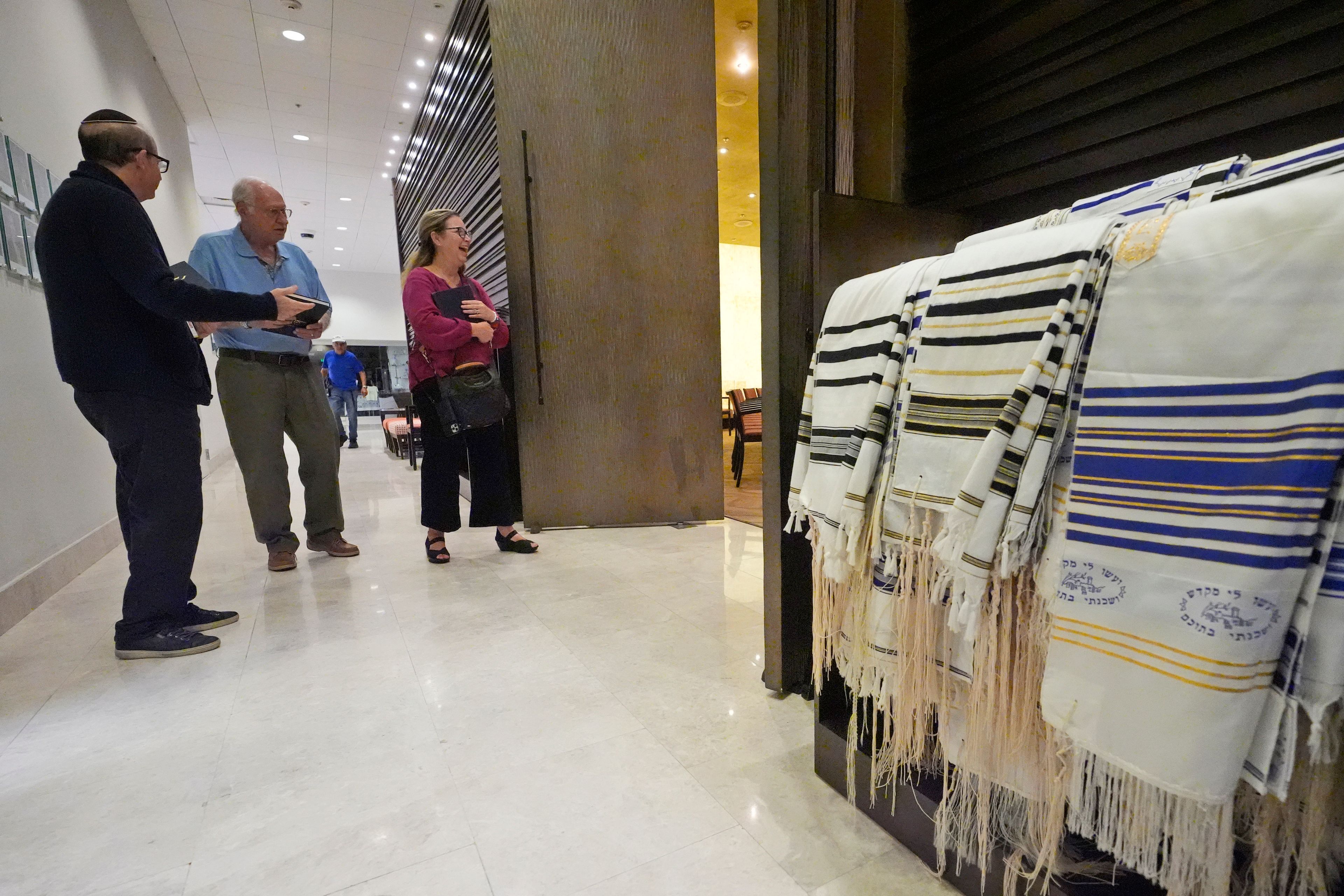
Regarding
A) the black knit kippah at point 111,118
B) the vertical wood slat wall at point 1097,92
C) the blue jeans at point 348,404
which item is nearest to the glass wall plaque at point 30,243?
the black knit kippah at point 111,118

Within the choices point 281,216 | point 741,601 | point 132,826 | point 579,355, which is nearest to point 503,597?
point 741,601

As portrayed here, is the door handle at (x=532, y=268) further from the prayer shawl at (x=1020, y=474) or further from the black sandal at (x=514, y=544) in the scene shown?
the prayer shawl at (x=1020, y=474)

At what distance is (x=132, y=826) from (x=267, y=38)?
607 cm

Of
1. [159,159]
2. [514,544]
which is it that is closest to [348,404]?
[514,544]

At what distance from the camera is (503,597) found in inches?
84.6

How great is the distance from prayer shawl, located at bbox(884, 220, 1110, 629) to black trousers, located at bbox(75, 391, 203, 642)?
1.91 meters

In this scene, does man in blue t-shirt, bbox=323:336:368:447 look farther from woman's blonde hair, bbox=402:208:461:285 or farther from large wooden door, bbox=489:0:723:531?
woman's blonde hair, bbox=402:208:461:285

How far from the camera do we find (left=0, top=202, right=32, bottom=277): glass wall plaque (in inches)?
88.7

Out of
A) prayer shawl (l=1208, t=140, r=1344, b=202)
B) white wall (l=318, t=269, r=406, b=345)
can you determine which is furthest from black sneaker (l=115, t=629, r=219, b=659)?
white wall (l=318, t=269, r=406, b=345)

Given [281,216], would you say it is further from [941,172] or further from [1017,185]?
[1017,185]

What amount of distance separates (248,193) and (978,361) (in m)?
2.65

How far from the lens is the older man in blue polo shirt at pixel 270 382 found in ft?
7.54

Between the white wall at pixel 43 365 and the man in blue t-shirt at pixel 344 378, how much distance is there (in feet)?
14.0

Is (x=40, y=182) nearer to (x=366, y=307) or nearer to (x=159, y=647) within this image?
(x=159, y=647)
